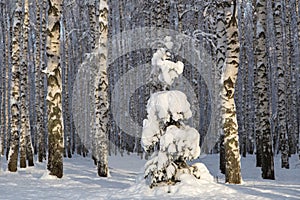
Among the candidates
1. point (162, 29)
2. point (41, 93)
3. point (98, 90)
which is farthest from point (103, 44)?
point (41, 93)

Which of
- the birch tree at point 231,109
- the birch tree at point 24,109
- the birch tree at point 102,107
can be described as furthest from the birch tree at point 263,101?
the birch tree at point 24,109

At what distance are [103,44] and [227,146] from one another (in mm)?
6341

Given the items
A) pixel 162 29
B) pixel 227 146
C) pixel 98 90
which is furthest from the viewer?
pixel 162 29

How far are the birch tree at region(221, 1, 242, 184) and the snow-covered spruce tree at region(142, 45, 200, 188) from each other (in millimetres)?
1086

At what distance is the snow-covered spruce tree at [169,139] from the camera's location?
337 inches

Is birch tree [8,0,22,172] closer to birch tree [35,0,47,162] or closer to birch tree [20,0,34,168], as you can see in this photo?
birch tree [20,0,34,168]

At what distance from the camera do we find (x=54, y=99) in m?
12.3

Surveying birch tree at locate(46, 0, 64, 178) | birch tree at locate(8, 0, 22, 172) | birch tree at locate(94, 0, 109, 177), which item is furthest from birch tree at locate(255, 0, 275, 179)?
birch tree at locate(8, 0, 22, 172)

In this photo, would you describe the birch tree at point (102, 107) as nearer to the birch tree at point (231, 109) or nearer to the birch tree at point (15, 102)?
the birch tree at point (15, 102)

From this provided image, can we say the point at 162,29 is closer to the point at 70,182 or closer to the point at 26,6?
the point at 26,6

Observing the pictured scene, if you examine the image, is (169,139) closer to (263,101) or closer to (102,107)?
(263,101)

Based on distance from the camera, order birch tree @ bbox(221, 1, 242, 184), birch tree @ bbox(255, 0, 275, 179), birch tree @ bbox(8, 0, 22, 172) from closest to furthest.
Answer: birch tree @ bbox(221, 1, 242, 184) → birch tree @ bbox(255, 0, 275, 179) → birch tree @ bbox(8, 0, 22, 172)

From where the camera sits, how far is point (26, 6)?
1712cm

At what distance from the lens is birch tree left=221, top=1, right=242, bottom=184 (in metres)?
9.45
